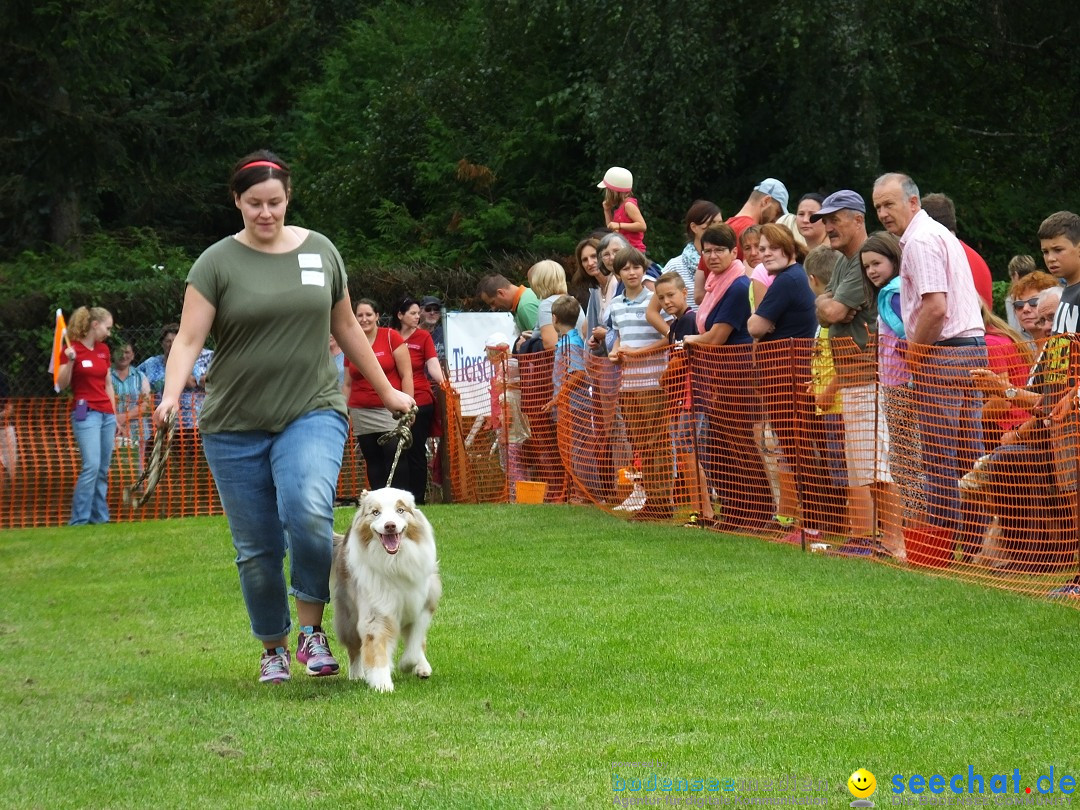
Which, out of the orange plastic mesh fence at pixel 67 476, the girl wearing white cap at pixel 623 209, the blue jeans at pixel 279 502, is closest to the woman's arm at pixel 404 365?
the girl wearing white cap at pixel 623 209

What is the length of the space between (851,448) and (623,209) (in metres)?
5.03

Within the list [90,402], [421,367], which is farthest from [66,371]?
[421,367]

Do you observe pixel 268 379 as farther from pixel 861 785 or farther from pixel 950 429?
pixel 950 429

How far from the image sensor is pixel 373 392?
14.5 meters

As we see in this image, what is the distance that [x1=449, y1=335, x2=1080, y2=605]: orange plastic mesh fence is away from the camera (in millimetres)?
8586

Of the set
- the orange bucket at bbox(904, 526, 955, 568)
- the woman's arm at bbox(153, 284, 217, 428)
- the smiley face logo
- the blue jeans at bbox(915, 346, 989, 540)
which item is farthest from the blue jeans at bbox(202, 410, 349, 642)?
the orange bucket at bbox(904, 526, 955, 568)

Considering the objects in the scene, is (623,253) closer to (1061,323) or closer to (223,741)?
(1061,323)

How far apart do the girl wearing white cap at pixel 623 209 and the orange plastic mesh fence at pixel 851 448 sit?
137 centimetres

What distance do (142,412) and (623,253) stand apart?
773 cm

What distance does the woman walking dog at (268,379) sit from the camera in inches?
261

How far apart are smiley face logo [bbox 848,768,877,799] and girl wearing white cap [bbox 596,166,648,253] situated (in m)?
9.88

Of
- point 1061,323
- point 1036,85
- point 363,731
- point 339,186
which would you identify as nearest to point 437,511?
point 1061,323

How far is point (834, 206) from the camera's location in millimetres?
10195

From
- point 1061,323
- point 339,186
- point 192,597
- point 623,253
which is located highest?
point 339,186
